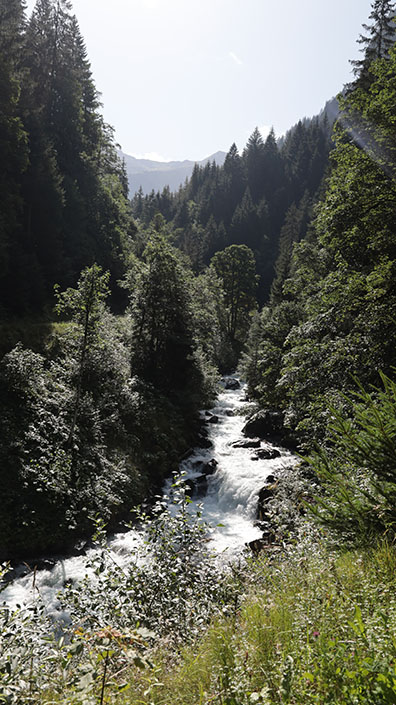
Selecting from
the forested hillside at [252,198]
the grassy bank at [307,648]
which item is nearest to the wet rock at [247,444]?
the grassy bank at [307,648]

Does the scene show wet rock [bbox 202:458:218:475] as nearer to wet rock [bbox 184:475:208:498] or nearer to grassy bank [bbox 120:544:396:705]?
wet rock [bbox 184:475:208:498]

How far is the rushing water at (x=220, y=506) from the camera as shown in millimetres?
9312

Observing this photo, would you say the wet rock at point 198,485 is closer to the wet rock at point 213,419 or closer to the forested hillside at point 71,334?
the forested hillside at point 71,334

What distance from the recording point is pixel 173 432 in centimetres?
1886

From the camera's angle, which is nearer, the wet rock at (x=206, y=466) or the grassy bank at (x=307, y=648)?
the grassy bank at (x=307, y=648)

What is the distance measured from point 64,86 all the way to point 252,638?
1724 inches

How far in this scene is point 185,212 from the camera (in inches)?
3851

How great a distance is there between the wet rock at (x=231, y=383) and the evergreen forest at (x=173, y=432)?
9.97ft

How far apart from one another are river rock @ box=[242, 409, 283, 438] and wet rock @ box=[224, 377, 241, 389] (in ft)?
45.0

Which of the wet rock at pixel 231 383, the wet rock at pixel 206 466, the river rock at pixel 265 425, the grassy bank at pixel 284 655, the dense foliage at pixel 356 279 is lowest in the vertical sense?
the wet rock at pixel 206 466

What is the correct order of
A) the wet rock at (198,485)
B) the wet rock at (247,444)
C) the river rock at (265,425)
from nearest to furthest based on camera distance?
the wet rock at (198,485) → the wet rock at (247,444) → the river rock at (265,425)

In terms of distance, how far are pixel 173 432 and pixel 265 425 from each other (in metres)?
5.94

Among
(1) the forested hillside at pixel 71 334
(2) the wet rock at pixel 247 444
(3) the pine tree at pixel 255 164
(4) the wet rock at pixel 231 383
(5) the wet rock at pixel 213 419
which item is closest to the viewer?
(1) the forested hillside at pixel 71 334

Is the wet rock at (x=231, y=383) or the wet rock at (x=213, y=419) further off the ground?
the wet rock at (x=231, y=383)
